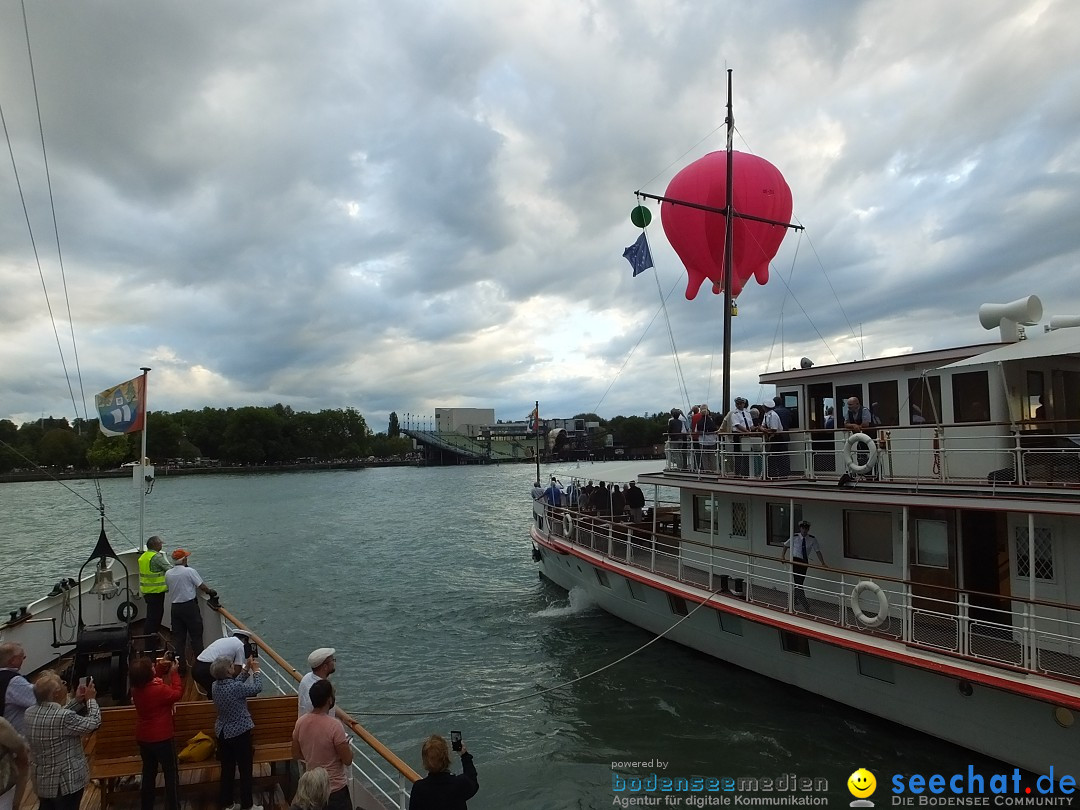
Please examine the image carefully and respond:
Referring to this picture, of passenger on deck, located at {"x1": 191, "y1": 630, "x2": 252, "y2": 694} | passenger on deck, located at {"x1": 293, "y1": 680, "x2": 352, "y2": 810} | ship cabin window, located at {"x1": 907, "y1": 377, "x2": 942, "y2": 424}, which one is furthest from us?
ship cabin window, located at {"x1": 907, "y1": 377, "x2": 942, "y2": 424}

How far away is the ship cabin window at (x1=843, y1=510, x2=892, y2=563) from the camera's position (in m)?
11.7

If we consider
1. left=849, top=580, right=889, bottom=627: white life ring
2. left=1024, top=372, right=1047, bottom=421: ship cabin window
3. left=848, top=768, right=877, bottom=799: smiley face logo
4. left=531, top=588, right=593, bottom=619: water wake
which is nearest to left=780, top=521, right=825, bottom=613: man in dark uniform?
left=849, top=580, right=889, bottom=627: white life ring

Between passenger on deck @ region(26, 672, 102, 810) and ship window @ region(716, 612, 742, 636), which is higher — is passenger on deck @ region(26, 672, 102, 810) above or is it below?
above

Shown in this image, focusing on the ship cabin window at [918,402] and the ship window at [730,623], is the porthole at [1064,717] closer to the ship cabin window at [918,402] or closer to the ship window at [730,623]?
the ship cabin window at [918,402]

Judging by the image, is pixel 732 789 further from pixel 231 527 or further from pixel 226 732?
pixel 231 527

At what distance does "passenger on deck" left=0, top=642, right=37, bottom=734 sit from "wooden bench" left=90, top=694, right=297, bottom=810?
88 cm

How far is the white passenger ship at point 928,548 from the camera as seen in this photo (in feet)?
29.2

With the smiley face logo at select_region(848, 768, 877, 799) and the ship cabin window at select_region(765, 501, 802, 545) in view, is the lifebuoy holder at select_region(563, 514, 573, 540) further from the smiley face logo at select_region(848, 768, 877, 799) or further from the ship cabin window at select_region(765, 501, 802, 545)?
the smiley face logo at select_region(848, 768, 877, 799)

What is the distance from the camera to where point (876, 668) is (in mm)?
10375

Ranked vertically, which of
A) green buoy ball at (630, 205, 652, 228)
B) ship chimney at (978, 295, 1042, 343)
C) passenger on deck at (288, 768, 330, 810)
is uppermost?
green buoy ball at (630, 205, 652, 228)

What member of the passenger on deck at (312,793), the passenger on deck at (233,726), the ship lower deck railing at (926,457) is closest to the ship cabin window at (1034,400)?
the ship lower deck railing at (926,457)

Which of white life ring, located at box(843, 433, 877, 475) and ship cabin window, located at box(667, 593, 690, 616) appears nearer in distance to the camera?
white life ring, located at box(843, 433, 877, 475)

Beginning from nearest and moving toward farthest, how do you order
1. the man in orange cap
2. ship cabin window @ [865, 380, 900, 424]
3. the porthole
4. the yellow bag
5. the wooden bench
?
the wooden bench
the yellow bag
the porthole
the man in orange cap
ship cabin window @ [865, 380, 900, 424]

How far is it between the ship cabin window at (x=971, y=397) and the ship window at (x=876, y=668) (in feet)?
13.7
